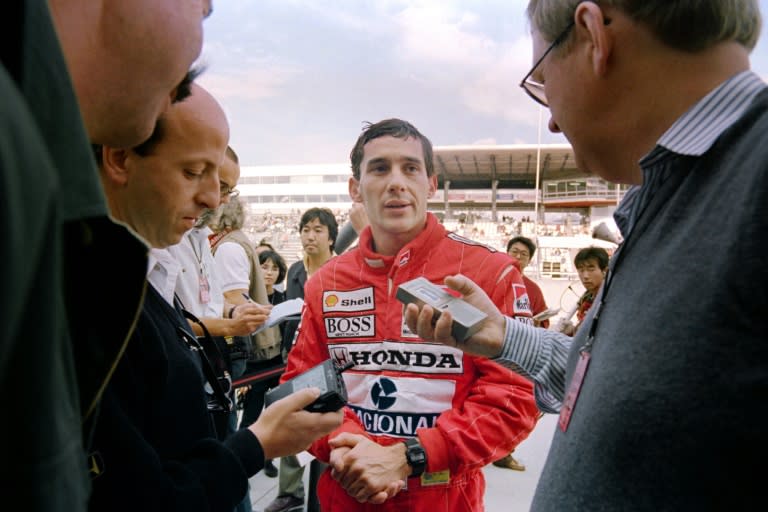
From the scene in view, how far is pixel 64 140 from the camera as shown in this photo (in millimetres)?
362

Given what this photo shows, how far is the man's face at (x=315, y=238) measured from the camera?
4227 millimetres

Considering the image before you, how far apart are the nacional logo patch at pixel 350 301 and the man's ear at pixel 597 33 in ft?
3.64

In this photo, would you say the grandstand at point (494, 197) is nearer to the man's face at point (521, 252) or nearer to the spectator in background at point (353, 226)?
the man's face at point (521, 252)

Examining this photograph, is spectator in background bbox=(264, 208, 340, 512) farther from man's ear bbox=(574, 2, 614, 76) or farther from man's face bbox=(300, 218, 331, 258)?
man's ear bbox=(574, 2, 614, 76)

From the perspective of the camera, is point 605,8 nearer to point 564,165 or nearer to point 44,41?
point 44,41

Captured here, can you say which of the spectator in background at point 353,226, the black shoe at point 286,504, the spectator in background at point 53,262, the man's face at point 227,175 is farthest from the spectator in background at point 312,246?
the spectator in background at point 53,262

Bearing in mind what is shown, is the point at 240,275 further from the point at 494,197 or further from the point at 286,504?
the point at 494,197

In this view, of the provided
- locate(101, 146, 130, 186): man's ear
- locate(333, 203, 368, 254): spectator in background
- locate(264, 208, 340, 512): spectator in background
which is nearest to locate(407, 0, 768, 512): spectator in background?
locate(101, 146, 130, 186): man's ear

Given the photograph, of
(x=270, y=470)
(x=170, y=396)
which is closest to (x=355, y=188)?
(x=170, y=396)

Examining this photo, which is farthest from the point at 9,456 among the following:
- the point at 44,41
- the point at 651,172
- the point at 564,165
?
the point at 564,165

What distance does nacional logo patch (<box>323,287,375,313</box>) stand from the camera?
1765 mm

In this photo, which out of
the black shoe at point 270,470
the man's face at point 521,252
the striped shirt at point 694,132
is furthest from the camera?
the man's face at point 521,252

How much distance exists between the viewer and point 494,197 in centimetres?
4034

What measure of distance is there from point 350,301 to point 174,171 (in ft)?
2.57
